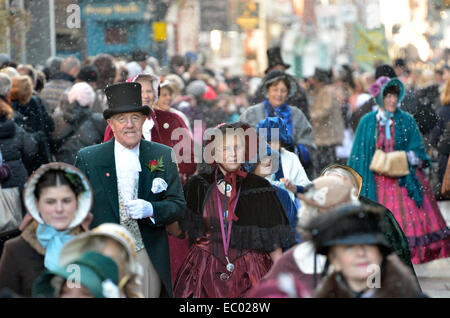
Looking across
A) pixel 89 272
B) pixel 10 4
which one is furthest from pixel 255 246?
pixel 10 4

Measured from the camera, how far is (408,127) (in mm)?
10773

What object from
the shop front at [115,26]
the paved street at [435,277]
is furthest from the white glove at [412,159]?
the shop front at [115,26]

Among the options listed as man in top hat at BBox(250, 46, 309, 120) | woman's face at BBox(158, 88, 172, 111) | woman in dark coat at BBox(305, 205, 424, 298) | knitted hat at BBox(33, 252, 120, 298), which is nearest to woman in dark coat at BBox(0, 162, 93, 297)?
knitted hat at BBox(33, 252, 120, 298)

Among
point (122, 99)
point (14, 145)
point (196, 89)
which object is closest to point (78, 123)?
point (14, 145)

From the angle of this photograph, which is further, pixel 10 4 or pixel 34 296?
pixel 10 4

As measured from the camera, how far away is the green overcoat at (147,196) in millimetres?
6594

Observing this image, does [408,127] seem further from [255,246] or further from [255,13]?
[255,13]

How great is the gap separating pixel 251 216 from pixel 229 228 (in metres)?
0.18

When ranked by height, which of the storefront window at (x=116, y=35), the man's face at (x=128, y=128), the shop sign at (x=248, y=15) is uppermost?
the shop sign at (x=248, y=15)

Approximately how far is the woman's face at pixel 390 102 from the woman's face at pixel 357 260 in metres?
6.24

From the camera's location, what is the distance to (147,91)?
28.8 feet

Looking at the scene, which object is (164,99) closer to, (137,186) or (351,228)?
(137,186)

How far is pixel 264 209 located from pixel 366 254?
8.56 feet

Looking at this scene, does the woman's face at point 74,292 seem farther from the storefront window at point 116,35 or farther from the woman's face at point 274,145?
the storefront window at point 116,35
